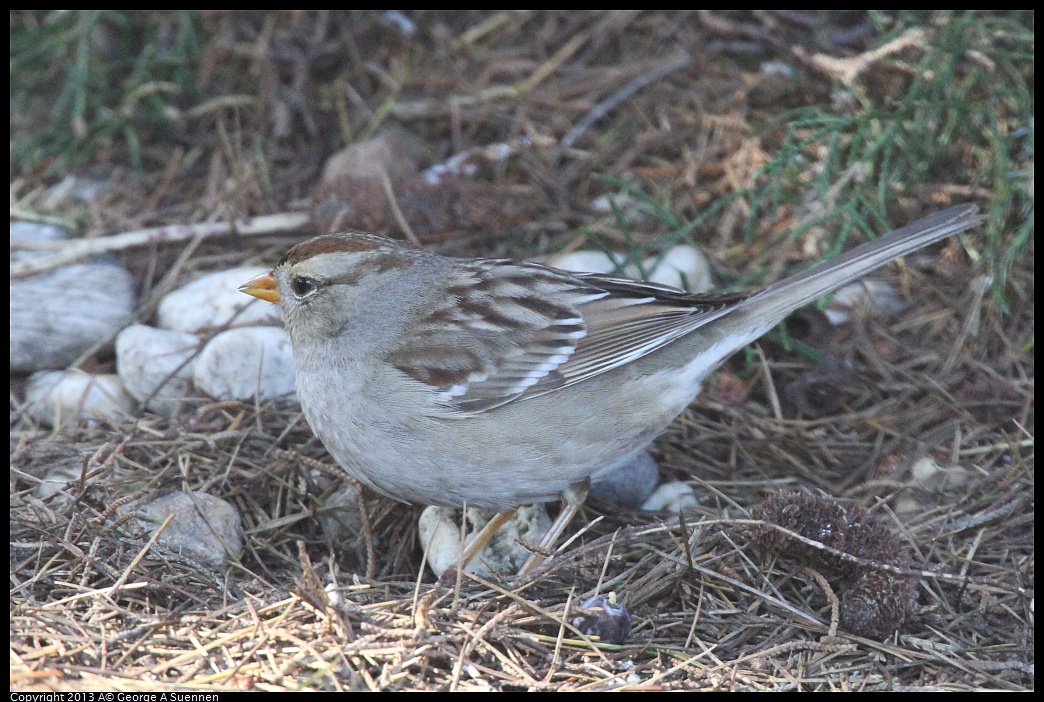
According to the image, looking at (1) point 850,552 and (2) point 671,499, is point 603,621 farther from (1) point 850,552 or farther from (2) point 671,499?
(2) point 671,499

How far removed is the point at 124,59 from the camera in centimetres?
556

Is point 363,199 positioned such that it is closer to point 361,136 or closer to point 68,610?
point 361,136

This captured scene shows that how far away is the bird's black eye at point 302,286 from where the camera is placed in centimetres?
379

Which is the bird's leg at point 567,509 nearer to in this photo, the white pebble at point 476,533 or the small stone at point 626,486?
the white pebble at point 476,533

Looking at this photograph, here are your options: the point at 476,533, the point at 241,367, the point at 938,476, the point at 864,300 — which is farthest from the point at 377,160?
the point at 938,476

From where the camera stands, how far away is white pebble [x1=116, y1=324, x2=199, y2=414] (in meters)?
4.25

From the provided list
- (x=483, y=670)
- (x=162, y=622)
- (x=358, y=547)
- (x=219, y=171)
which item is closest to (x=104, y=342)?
(x=219, y=171)

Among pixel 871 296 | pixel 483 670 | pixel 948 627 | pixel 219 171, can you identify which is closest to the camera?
pixel 483 670

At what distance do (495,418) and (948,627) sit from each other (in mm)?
1566

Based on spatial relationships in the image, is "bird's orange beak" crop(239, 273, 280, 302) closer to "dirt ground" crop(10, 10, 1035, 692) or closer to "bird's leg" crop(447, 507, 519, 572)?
"dirt ground" crop(10, 10, 1035, 692)

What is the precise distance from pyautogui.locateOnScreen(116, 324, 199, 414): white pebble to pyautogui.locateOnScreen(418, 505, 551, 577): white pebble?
1.25 meters

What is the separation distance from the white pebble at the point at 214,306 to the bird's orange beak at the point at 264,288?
58 cm

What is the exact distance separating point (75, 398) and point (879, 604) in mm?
3145

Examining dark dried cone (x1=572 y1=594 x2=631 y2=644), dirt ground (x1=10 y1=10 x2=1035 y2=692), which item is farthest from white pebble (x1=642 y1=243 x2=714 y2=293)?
dark dried cone (x1=572 y1=594 x2=631 y2=644)
